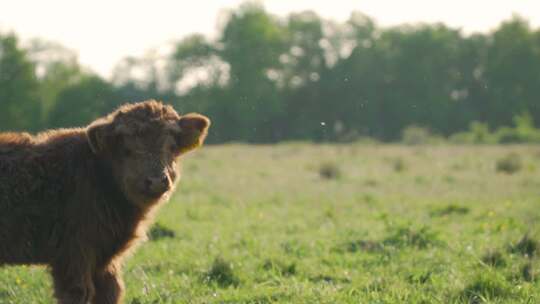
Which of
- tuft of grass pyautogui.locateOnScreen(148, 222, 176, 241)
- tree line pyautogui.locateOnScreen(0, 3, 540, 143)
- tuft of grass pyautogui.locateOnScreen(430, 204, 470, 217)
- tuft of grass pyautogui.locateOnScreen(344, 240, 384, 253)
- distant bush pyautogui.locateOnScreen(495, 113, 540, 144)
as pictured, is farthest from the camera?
tree line pyautogui.locateOnScreen(0, 3, 540, 143)

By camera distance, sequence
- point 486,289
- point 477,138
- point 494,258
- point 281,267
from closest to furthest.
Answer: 1. point 486,289
2. point 494,258
3. point 281,267
4. point 477,138

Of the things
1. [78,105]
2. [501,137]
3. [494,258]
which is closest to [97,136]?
[494,258]

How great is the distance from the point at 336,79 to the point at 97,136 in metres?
70.1

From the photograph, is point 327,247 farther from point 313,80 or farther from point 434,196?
point 313,80

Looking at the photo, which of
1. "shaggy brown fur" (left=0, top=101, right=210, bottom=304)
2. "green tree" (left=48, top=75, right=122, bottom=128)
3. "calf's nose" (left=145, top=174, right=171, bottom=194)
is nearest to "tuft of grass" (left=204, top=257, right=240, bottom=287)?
"shaggy brown fur" (left=0, top=101, right=210, bottom=304)

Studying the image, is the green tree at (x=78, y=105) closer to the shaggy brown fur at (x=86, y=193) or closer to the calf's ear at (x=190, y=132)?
the calf's ear at (x=190, y=132)

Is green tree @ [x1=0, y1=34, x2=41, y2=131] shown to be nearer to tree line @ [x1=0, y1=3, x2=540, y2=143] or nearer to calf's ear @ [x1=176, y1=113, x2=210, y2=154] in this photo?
tree line @ [x1=0, y1=3, x2=540, y2=143]

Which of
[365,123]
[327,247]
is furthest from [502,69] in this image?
[327,247]

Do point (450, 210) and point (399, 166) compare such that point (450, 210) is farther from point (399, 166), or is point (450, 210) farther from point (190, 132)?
point (399, 166)

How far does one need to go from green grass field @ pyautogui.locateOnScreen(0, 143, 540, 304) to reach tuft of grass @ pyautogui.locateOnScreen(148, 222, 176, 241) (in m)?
0.03

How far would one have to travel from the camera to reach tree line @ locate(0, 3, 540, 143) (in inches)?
2677

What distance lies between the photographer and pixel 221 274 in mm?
7852

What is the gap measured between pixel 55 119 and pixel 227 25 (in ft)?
149

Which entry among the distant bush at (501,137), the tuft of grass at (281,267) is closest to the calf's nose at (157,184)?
the tuft of grass at (281,267)
